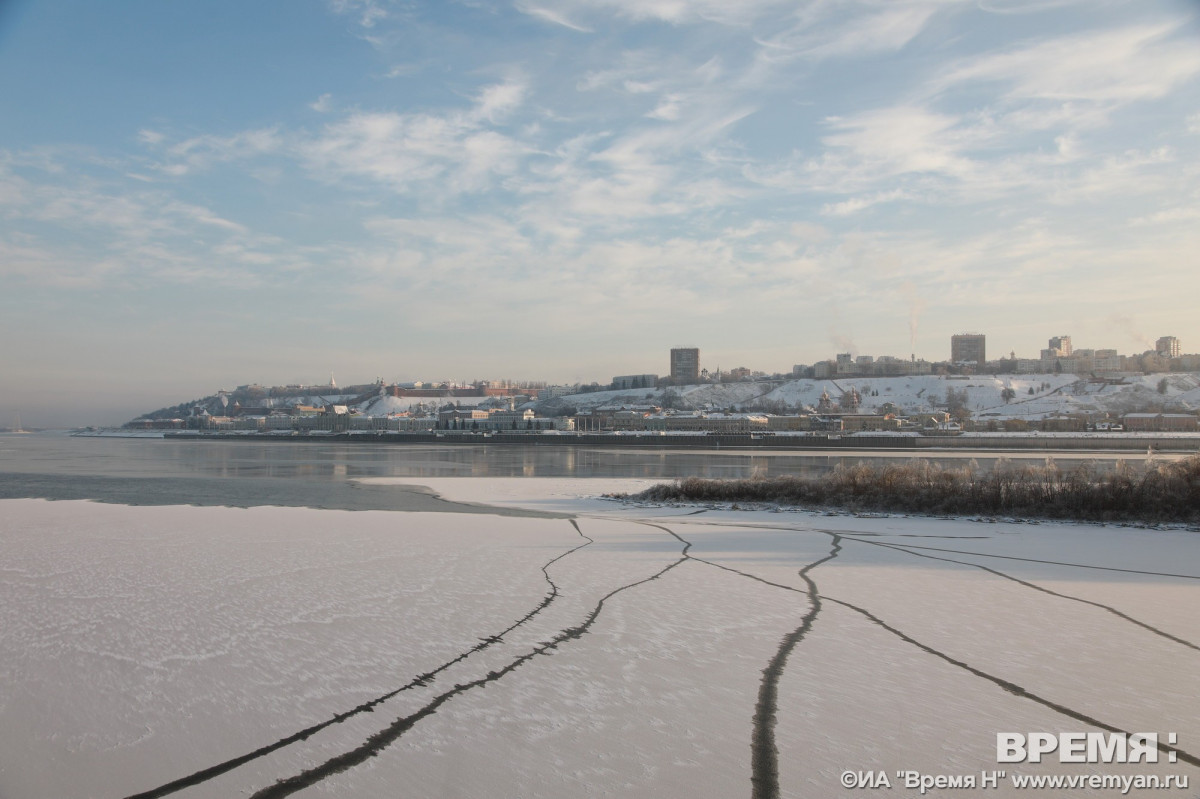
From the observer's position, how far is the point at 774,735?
470 cm

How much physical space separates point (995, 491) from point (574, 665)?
15.5 m

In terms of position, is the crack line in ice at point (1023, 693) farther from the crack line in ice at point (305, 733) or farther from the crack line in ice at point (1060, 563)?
the crack line in ice at point (1060, 563)

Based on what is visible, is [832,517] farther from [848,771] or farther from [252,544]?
[848,771]

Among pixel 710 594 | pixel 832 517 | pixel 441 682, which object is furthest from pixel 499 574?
pixel 832 517

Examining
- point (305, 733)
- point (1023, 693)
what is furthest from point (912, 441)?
point (305, 733)

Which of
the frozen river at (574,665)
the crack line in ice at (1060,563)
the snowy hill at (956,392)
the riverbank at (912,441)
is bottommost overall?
the riverbank at (912,441)

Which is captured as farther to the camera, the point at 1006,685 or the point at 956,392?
the point at 956,392

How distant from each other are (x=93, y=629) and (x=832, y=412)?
130143 mm

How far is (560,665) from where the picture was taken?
19.6ft

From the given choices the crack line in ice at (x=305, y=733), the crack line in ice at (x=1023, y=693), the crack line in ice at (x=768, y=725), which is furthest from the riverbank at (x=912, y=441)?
the crack line in ice at (x=305, y=733)

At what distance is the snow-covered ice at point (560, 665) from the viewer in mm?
4328

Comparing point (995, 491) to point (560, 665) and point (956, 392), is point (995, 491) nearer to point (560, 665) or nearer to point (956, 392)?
point (560, 665)

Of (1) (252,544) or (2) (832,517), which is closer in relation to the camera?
(1) (252,544)

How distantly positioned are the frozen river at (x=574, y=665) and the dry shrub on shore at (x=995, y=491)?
192 inches
